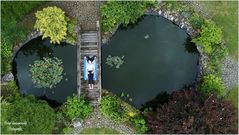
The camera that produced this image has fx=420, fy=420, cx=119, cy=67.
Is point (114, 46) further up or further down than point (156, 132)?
further up

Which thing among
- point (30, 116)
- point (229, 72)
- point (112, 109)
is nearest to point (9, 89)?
point (30, 116)

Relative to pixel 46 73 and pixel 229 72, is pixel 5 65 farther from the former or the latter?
pixel 229 72

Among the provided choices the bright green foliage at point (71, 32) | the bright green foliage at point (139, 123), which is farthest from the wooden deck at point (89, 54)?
the bright green foliage at point (139, 123)

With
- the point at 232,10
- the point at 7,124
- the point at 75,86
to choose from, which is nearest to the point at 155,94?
the point at 75,86

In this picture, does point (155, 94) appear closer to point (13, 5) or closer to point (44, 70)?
point (44, 70)

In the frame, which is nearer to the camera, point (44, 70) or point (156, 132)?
point (156, 132)

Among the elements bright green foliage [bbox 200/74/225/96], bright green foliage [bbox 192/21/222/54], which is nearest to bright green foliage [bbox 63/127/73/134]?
bright green foliage [bbox 200/74/225/96]
